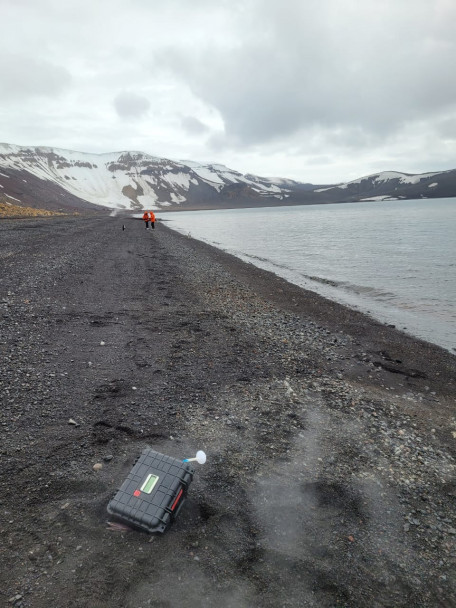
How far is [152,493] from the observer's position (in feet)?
14.6

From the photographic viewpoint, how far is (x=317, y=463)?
5.60 m

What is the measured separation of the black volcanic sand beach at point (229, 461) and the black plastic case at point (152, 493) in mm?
177

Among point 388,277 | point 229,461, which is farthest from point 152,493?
point 388,277

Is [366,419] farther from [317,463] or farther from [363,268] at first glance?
[363,268]

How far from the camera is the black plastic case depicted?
4238 mm

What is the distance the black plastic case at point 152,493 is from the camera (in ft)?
13.9

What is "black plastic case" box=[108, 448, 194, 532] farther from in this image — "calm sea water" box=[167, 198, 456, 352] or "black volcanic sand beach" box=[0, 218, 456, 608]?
"calm sea water" box=[167, 198, 456, 352]

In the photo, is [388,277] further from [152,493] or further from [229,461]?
[152,493]

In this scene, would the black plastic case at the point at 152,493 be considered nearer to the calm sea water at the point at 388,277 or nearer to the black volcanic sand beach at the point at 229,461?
the black volcanic sand beach at the point at 229,461

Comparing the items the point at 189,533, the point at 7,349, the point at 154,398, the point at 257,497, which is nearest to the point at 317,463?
the point at 257,497

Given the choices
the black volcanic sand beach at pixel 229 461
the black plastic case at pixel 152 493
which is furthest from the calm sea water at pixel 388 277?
the black plastic case at pixel 152 493

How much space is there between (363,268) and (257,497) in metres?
28.2

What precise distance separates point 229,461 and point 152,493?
57.2 inches

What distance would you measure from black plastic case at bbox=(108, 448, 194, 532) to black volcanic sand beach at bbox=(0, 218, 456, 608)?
0.58 feet
